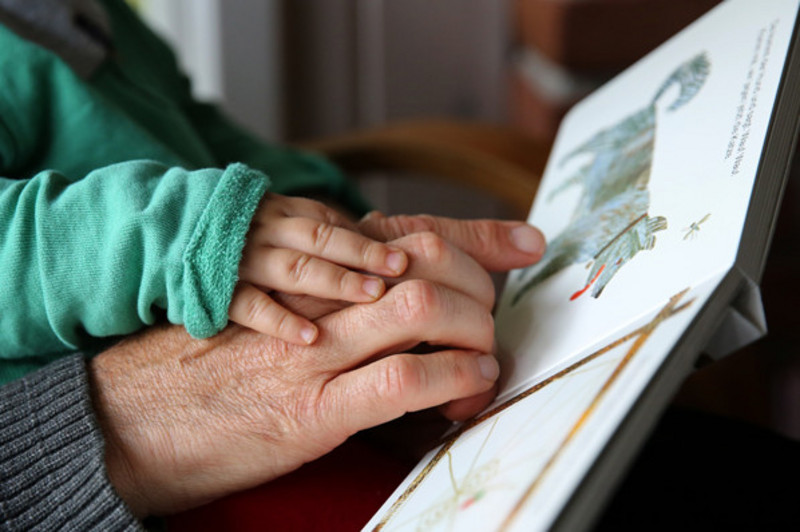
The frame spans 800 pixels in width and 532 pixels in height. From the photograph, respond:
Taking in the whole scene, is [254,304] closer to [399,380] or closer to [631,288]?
[399,380]

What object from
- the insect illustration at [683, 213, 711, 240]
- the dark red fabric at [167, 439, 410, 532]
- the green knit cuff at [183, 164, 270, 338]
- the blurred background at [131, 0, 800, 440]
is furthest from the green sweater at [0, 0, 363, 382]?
the blurred background at [131, 0, 800, 440]

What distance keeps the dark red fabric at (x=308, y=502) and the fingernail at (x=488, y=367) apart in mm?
96

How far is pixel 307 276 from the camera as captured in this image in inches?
17.8

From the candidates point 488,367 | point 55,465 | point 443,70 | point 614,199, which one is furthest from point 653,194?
point 443,70

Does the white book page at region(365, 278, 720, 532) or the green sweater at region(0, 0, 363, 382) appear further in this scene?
the green sweater at region(0, 0, 363, 382)

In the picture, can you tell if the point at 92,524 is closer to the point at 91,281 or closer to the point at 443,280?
the point at 91,281

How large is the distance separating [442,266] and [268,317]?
0.34ft

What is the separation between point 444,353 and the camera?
18.0 inches

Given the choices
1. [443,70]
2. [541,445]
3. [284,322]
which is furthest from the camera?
[443,70]

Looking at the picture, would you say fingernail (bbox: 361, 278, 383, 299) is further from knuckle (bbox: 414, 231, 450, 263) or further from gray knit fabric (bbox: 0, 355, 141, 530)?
gray knit fabric (bbox: 0, 355, 141, 530)

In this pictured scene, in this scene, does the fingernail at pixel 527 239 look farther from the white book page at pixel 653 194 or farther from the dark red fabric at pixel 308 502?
the dark red fabric at pixel 308 502

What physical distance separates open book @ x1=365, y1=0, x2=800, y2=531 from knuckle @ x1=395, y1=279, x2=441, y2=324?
7 centimetres

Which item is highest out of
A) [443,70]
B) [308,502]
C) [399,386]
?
[399,386]

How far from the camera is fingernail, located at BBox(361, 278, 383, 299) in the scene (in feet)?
1.49
